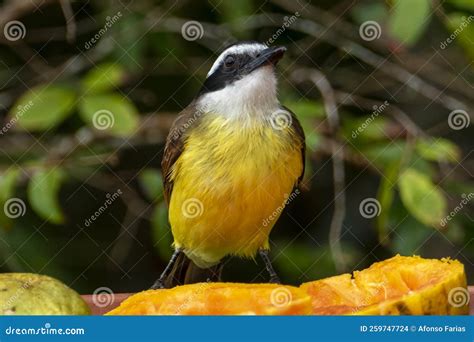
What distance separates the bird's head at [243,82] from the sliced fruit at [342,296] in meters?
0.53

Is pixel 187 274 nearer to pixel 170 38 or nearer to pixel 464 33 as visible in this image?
pixel 170 38

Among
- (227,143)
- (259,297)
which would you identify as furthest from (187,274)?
(259,297)

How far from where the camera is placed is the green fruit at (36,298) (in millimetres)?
1938

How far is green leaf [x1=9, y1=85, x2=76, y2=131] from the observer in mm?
2463

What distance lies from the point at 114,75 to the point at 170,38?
514 millimetres

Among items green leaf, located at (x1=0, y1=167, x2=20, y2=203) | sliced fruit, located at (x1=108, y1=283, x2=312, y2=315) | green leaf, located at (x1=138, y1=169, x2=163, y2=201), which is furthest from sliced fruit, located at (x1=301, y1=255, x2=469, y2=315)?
green leaf, located at (x1=0, y1=167, x2=20, y2=203)

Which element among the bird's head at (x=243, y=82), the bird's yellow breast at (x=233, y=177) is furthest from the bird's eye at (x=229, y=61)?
the bird's yellow breast at (x=233, y=177)

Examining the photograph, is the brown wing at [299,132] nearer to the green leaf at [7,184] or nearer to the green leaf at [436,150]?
the green leaf at [436,150]

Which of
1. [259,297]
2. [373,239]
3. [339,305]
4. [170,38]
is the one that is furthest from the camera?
[373,239]

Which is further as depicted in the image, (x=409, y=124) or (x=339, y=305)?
(x=409, y=124)

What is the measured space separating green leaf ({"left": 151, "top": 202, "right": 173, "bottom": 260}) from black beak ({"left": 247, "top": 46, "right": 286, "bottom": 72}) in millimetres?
546

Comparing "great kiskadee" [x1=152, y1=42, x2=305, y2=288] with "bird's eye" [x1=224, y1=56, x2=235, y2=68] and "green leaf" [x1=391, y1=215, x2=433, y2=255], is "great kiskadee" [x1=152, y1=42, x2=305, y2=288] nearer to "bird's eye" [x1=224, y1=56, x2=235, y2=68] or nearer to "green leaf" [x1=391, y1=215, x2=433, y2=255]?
"bird's eye" [x1=224, y1=56, x2=235, y2=68]

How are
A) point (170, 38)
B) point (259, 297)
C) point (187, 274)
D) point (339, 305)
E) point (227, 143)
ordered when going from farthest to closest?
point (170, 38) < point (187, 274) < point (227, 143) < point (339, 305) < point (259, 297)

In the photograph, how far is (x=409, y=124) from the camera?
9.18ft
